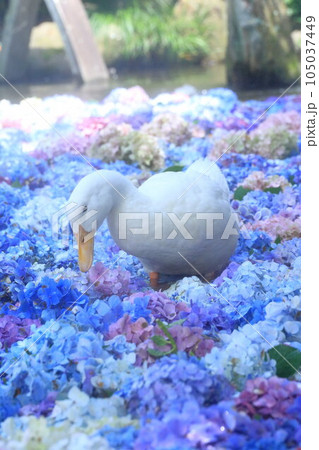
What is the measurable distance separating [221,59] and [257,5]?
20.8 ft

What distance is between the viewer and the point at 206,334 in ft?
6.52

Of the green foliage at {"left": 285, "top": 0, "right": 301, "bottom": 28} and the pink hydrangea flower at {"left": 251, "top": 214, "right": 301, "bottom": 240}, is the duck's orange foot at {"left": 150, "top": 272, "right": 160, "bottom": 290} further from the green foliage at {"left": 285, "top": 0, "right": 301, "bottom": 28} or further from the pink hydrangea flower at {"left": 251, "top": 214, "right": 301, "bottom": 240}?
the green foliage at {"left": 285, "top": 0, "right": 301, "bottom": 28}

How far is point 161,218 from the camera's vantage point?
2277 mm

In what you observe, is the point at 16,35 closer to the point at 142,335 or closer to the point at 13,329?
the point at 13,329

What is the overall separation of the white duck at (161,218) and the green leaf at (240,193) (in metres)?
0.91

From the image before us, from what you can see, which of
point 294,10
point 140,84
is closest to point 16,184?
point 140,84

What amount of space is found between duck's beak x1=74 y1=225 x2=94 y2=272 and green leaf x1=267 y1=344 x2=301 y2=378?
0.76m

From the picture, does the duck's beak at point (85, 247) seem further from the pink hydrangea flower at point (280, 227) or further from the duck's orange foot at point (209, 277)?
the pink hydrangea flower at point (280, 227)

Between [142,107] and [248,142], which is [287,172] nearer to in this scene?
[248,142]

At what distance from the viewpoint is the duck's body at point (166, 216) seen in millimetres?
2273

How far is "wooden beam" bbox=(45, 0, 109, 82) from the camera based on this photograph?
785 centimetres

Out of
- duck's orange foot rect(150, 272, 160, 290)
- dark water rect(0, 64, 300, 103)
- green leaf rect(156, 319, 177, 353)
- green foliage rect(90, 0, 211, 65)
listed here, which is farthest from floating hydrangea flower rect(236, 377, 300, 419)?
green foliage rect(90, 0, 211, 65)

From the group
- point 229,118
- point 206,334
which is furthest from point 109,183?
point 229,118

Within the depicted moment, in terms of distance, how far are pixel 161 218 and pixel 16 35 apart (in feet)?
23.8
